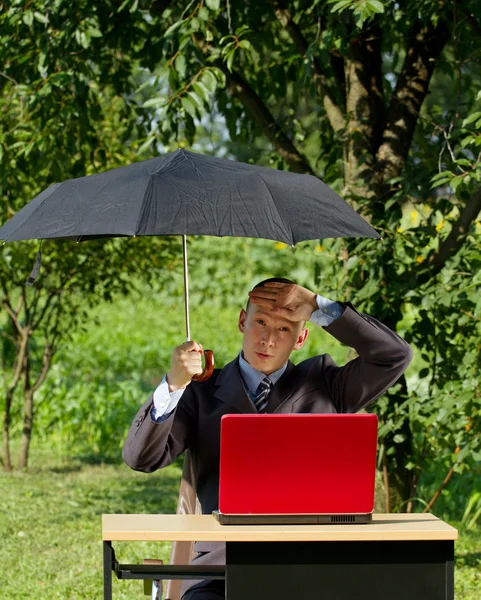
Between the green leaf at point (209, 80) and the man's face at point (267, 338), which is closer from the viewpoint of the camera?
the man's face at point (267, 338)

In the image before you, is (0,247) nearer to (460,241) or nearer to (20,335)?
(20,335)

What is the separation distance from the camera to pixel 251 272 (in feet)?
49.3

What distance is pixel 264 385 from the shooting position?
3.47m

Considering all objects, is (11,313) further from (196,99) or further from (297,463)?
(297,463)

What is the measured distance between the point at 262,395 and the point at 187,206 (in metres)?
0.73

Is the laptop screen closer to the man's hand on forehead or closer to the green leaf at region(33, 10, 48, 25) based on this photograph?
the man's hand on forehead

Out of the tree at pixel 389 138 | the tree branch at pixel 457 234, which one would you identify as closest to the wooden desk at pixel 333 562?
the tree at pixel 389 138

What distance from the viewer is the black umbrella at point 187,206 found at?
2994mm

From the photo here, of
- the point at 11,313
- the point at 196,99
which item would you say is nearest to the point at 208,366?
the point at 196,99

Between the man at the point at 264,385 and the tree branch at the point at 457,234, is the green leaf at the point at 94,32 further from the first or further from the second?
the man at the point at 264,385

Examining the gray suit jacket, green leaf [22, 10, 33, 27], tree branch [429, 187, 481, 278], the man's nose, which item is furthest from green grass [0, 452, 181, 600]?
green leaf [22, 10, 33, 27]

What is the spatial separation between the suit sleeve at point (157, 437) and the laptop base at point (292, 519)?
40cm

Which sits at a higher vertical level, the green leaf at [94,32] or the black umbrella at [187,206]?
the green leaf at [94,32]

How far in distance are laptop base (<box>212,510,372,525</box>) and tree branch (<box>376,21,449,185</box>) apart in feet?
9.14
